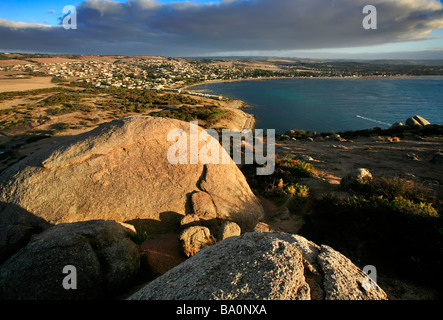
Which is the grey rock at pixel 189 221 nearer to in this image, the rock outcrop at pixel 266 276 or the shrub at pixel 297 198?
the rock outcrop at pixel 266 276

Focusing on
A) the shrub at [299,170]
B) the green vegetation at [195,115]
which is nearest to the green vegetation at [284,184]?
the shrub at [299,170]

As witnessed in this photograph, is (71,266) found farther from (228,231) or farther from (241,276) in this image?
(228,231)

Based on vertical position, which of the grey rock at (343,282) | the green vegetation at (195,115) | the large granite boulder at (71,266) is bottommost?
the large granite boulder at (71,266)

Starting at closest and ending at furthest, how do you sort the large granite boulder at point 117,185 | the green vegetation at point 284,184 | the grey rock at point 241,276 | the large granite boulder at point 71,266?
1. the grey rock at point 241,276
2. the large granite boulder at point 71,266
3. the large granite boulder at point 117,185
4. the green vegetation at point 284,184

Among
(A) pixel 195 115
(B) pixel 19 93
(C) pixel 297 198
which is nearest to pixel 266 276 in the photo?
(C) pixel 297 198
